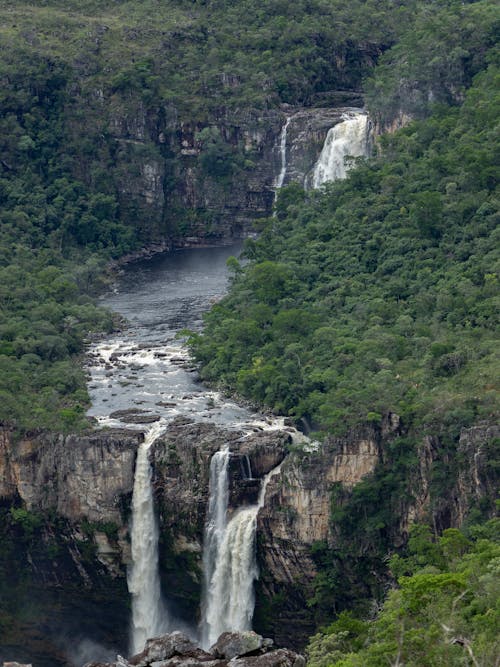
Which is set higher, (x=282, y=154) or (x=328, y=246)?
(x=282, y=154)

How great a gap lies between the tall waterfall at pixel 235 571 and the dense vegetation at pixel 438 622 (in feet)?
24.0

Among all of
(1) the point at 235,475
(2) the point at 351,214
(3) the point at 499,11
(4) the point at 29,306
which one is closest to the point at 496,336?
(1) the point at 235,475

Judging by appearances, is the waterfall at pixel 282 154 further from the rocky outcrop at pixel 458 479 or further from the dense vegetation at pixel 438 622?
the dense vegetation at pixel 438 622

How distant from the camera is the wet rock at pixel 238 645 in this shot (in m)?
52.0

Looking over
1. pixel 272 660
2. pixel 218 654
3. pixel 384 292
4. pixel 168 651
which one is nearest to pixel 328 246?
pixel 384 292

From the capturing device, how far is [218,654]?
5219 cm

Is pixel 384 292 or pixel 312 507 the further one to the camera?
pixel 384 292

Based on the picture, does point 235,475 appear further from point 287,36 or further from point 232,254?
point 287,36

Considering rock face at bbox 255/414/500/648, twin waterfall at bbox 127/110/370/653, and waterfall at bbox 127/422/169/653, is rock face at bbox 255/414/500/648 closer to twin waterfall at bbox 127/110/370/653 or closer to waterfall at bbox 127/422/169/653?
twin waterfall at bbox 127/110/370/653

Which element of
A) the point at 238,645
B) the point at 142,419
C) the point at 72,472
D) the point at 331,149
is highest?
the point at 331,149

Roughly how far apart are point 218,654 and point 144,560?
1223 cm

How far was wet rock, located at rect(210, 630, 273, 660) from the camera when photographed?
171 ft

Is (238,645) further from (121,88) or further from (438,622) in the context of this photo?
(121,88)

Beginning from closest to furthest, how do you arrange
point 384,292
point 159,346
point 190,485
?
point 190,485, point 384,292, point 159,346
